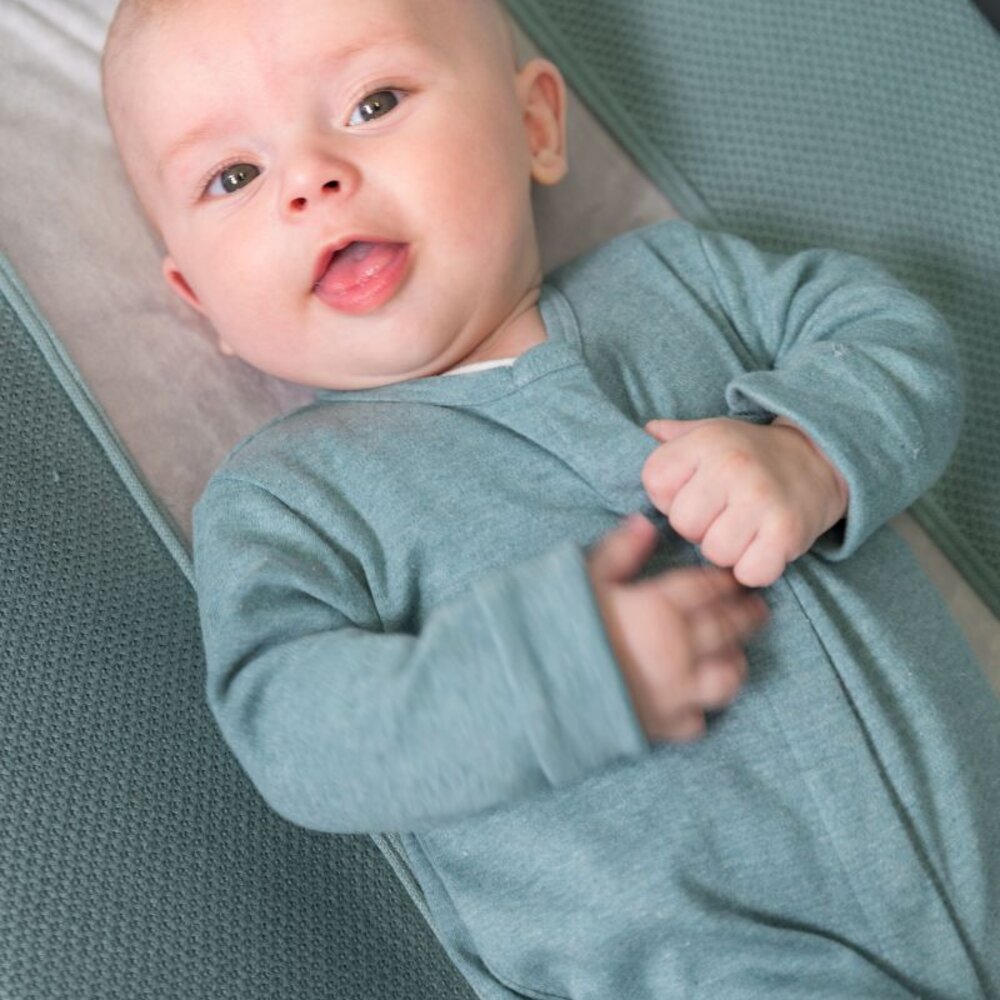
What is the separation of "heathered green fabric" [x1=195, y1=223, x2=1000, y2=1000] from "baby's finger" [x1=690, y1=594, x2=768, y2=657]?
2cm

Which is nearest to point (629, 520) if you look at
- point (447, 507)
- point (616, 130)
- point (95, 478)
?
point (447, 507)

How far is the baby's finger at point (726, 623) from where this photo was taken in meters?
0.97

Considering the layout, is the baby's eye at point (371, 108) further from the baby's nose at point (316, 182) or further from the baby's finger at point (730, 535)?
the baby's finger at point (730, 535)

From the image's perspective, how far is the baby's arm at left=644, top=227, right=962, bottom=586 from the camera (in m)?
1.02

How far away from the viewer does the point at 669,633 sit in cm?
94

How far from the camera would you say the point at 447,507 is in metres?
1.08

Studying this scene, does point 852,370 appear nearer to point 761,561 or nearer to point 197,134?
point 761,561

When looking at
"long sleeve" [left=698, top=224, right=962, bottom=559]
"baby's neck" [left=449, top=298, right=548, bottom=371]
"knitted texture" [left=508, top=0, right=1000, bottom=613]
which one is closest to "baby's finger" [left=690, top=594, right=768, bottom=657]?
"long sleeve" [left=698, top=224, right=962, bottom=559]

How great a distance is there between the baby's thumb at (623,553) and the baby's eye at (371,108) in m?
0.41

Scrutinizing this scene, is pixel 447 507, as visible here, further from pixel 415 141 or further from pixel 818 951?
pixel 818 951

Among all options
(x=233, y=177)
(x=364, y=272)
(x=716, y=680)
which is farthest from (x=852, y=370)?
(x=233, y=177)

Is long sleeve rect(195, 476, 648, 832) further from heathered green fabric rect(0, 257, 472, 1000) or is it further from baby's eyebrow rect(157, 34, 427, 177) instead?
baby's eyebrow rect(157, 34, 427, 177)

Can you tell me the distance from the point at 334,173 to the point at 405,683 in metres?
0.43

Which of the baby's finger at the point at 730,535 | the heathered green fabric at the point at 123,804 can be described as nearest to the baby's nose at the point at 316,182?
the heathered green fabric at the point at 123,804
